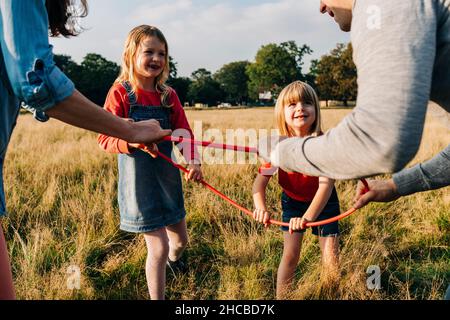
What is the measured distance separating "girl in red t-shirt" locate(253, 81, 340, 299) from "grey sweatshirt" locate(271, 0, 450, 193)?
136 cm

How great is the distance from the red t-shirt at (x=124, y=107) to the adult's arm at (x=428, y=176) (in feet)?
3.95

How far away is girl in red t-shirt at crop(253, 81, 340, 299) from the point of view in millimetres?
2442

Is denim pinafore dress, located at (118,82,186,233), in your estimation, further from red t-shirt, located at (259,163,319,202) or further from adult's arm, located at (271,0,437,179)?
adult's arm, located at (271,0,437,179)

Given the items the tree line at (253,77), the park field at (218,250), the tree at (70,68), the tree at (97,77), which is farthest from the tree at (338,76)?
the park field at (218,250)

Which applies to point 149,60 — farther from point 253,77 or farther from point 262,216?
point 253,77

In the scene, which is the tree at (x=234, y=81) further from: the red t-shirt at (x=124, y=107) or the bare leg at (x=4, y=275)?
the bare leg at (x=4, y=275)

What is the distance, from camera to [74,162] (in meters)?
6.01

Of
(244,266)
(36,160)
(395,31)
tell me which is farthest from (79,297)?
(36,160)

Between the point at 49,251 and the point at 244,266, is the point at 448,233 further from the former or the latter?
the point at 49,251

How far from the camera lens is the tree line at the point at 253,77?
192ft

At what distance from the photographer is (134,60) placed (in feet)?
8.51

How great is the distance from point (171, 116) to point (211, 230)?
1.28 metres

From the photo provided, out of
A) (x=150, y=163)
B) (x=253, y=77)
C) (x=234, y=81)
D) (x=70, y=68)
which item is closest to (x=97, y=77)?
(x=70, y=68)

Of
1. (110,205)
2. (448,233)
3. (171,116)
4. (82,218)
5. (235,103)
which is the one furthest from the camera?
(235,103)
